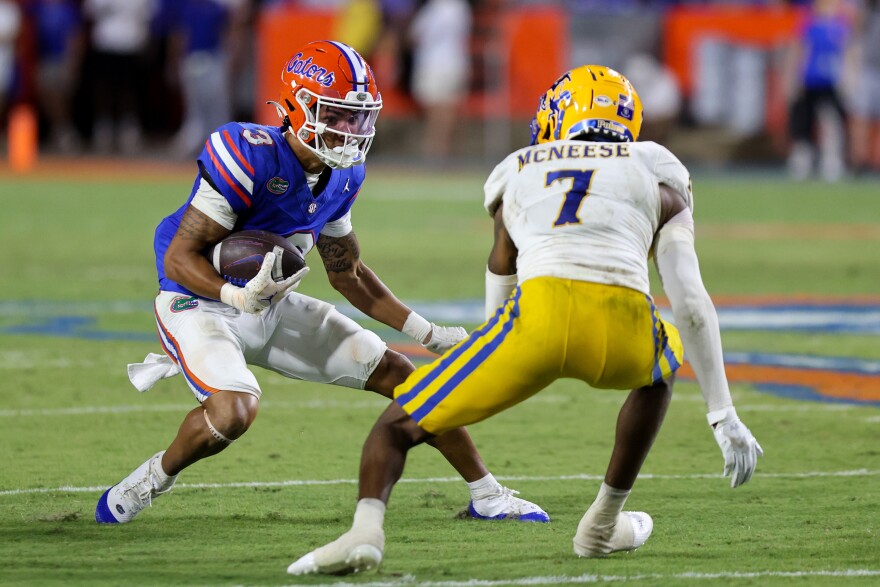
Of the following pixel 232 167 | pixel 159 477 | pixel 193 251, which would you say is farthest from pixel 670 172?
pixel 159 477

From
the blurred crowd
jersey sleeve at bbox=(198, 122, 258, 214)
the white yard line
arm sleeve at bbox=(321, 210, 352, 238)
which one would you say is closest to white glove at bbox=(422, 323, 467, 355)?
arm sleeve at bbox=(321, 210, 352, 238)

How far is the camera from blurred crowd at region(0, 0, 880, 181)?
19344mm

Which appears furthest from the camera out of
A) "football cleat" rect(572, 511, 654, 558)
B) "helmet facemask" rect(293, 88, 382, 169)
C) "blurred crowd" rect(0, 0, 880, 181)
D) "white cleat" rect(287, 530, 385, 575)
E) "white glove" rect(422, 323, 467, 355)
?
"blurred crowd" rect(0, 0, 880, 181)

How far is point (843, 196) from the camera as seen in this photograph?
1714cm

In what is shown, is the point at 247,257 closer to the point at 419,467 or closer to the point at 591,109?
the point at 591,109

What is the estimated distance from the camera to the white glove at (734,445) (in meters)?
4.19

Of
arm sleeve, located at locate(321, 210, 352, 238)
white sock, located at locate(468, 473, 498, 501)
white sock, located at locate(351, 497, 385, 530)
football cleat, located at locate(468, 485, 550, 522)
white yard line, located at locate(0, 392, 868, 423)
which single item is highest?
arm sleeve, located at locate(321, 210, 352, 238)

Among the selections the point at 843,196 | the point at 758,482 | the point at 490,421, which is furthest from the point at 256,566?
the point at 843,196

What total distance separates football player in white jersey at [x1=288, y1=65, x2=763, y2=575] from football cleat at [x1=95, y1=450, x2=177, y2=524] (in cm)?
88

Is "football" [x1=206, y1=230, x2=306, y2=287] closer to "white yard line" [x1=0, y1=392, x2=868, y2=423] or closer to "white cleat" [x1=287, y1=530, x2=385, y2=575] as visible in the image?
"white cleat" [x1=287, y1=530, x2=385, y2=575]

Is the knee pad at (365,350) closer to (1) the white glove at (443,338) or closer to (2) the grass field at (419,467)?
(1) the white glove at (443,338)

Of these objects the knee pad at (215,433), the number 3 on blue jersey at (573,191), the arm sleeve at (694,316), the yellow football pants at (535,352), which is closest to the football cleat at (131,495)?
the knee pad at (215,433)

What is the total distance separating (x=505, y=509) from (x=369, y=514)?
0.97m

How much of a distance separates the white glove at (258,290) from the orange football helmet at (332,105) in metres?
0.55
